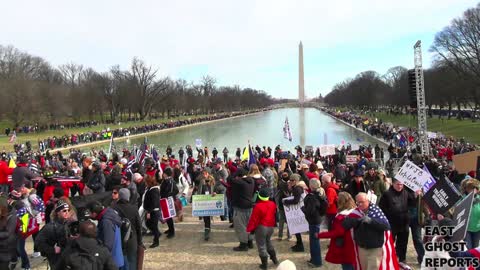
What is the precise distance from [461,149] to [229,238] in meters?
16.2

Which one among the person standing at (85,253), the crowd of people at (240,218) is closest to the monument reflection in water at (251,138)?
the crowd of people at (240,218)

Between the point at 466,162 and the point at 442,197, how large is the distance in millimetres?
8440

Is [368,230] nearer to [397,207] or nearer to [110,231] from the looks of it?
[397,207]

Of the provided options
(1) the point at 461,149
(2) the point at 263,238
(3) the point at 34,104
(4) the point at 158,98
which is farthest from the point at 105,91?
(2) the point at 263,238

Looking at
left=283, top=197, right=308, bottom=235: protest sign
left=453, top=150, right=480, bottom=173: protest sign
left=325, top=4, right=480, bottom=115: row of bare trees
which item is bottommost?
left=283, top=197, right=308, bottom=235: protest sign

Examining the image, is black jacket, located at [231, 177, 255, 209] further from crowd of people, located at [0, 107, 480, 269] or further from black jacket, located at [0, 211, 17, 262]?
black jacket, located at [0, 211, 17, 262]

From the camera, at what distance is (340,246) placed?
605cm

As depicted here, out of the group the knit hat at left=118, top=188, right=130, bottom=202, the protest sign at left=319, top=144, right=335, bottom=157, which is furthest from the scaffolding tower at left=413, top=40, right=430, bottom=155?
the knit hat at left=118, top=188, right=130, bottom=202

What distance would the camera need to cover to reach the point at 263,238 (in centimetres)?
766

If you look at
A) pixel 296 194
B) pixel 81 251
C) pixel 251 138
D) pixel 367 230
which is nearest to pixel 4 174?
pixel 296 194

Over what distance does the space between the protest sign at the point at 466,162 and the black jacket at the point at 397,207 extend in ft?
24.6

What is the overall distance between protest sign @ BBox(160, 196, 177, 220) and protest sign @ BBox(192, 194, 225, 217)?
587mm

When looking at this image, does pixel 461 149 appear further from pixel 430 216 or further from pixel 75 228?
pixel 75 228

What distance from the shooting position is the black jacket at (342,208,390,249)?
211 inches
